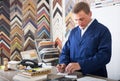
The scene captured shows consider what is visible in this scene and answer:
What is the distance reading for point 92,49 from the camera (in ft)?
6.45

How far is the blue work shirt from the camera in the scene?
183 cm

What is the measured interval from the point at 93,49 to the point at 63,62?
0.35 metres

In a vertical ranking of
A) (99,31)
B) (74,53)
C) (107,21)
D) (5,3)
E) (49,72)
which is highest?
(5,3)

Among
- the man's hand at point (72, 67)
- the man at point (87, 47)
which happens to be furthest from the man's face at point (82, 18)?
the man's hand at point (72, 67)

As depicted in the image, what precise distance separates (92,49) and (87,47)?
5cm

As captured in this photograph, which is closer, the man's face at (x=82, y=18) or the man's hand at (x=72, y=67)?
the man's hand at (x=72, y=67)

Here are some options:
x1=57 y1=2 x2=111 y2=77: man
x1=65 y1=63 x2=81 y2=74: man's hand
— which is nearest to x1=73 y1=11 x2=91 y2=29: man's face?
x1=57 y1=2 x2=111 y2=77: man

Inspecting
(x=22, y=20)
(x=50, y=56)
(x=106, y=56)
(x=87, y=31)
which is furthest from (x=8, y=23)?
(x=106, y=56)

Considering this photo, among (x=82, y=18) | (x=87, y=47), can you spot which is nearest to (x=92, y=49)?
(x=87, y=47)

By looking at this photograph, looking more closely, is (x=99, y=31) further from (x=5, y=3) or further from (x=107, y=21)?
(x=5, y=3)

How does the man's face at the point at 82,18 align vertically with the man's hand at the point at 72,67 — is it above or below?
above

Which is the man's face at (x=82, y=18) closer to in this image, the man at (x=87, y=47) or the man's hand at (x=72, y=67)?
the man at (x=87, y=47)

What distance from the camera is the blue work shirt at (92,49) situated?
183 cm

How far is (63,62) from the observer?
2117 millimetres
